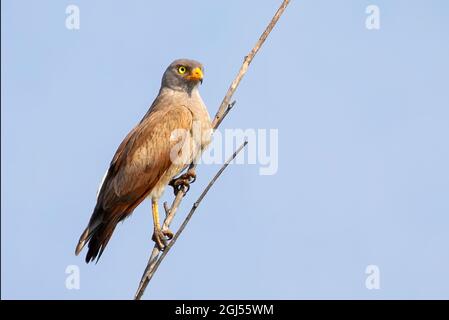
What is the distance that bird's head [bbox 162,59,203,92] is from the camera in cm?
986

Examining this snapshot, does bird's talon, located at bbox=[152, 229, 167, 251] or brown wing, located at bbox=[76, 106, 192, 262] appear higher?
brown wing, located at bbox=[76, 106, 192, 262]

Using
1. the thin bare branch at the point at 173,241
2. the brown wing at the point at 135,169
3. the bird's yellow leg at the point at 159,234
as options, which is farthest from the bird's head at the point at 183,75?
the thin bare branch at the point at 173,241

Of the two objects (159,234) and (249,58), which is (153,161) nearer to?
(159,234)

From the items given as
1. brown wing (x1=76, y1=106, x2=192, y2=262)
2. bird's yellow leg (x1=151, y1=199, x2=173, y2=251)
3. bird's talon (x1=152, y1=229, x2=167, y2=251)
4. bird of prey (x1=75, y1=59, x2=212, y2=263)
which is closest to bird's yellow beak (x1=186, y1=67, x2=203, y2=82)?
bird of prey (x1=75, y1=59, x2=212, y2=263)

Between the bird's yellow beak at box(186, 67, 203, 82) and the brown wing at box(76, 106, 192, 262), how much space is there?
1.31 feet

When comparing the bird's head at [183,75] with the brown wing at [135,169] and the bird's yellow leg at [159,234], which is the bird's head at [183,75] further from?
the bird's yellow leg at [159,234]

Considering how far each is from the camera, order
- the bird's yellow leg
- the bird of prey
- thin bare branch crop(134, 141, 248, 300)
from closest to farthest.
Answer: thin bare branch crop(134, 141, 248, 300) → the bird's yellow leg → the bird of prey

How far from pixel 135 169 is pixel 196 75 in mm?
1395

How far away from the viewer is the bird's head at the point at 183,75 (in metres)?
9.86

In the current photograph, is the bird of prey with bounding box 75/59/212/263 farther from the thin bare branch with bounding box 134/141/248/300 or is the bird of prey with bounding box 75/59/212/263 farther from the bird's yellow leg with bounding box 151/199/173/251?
the thin bare branch with bounding box 134/141/248/300

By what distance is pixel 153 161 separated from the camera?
924cm
